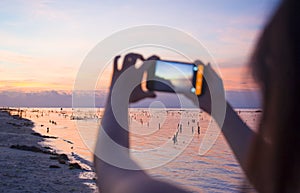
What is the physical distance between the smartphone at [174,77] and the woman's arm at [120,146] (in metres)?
0.04

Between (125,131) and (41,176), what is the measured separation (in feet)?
46.2

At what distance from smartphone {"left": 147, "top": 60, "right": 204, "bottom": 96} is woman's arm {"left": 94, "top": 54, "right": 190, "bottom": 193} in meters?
0.04

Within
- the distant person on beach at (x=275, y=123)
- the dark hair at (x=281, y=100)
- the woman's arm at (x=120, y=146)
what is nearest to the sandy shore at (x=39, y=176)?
the woman's arm at (x=120, y=146)

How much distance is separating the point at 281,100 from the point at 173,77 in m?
0.56

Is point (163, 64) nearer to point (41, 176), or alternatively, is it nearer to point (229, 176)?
point (41, 176)

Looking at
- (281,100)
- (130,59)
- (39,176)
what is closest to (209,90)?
(130,59)

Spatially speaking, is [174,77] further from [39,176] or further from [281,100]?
[39,176]

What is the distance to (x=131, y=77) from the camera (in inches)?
63.4

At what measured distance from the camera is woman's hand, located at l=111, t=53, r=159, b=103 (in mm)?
1596

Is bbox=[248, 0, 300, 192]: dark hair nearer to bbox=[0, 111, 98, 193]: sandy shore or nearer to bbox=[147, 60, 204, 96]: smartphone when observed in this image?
bbox=[147, 60, 204, 96]: smartphone

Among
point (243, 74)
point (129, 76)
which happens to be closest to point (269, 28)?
point (243, 74)

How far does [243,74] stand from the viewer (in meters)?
1.40

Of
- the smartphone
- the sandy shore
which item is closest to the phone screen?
the smartphone

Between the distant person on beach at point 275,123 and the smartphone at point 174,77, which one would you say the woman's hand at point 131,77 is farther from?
the distant person on beach at point 275,123
